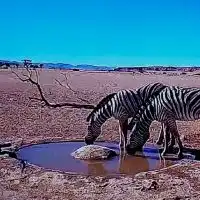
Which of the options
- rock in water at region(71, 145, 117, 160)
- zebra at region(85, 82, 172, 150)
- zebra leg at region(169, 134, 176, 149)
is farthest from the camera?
zebra at region(85, 82, 172, 150)

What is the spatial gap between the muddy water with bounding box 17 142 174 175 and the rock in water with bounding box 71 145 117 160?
0.14 meters

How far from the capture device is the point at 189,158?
10766mm

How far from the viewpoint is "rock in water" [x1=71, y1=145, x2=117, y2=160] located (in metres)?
10.6

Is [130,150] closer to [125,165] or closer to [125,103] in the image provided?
[125,165]

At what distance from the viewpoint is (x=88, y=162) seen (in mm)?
10305

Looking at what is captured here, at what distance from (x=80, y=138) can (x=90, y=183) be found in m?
4.81

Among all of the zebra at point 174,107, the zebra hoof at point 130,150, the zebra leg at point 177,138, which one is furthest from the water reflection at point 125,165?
the zebra at point 174,107

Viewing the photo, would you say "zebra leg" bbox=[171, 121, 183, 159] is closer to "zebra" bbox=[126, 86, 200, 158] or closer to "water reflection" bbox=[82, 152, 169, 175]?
"zebra" bbox=[126, 86, 200, 158]

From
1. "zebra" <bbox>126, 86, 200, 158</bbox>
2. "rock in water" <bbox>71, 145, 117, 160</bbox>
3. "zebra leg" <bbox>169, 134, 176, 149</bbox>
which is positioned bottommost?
"rock in water" <bbox>71, 145, 117, 160</bbox>

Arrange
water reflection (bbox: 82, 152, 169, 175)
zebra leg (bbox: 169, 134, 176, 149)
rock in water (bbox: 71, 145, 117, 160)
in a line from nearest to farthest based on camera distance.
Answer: water reflection (bbox: 82, 152, 169, 175)
rock in water (bbox: 71, 145, 117, 160)
zebra leg (bbox: 169, 134, 176, 149)

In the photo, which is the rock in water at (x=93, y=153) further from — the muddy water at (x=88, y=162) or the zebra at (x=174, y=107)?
the zebra at (x=174, y=107)

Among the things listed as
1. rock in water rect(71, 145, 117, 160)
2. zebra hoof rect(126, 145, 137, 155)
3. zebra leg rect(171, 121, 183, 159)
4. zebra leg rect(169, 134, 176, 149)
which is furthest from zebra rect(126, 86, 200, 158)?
rock in water rect(71, 145, 117, 160)

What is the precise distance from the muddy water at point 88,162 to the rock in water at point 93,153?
0.14 metres

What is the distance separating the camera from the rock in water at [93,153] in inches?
416
